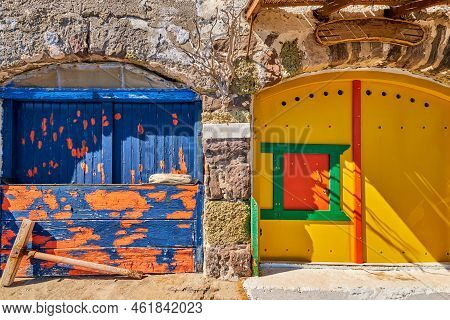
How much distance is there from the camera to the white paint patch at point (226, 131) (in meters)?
3.87

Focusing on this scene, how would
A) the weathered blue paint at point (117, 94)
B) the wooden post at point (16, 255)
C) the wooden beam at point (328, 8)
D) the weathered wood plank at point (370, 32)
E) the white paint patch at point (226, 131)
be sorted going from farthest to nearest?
the weathered blue paint at point (117, 94) < the white paint patch at point (226, 131) < the weathered wood plank at point (370, 32) < the wooden post at point (16, 255) < the wooden beam at point (328, 8)

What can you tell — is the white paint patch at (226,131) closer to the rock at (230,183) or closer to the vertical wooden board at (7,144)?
the rock at (230,183)

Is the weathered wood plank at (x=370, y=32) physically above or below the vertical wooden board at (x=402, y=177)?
above

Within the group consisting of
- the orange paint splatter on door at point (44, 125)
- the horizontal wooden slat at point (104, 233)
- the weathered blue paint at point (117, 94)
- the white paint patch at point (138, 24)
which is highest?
the white paint patch at point (138, 24)

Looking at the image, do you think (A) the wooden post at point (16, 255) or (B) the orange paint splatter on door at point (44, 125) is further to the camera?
(B) the orange paint splatter on door at point (44, 125)

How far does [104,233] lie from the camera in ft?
12.9

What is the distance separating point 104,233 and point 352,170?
2.63 metres

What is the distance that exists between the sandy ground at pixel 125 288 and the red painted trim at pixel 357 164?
4.58ft

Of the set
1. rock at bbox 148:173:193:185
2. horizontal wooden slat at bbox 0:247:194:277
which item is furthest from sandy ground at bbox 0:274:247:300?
rock at bbox 148:173:193:185

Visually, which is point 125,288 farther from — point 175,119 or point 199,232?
point 175,119

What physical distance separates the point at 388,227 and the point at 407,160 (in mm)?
748

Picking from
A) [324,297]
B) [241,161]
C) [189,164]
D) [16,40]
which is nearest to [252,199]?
[241,161]

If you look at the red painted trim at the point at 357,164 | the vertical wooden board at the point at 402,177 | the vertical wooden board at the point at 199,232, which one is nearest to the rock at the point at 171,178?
the vertical wooden board at the point at 199,232
